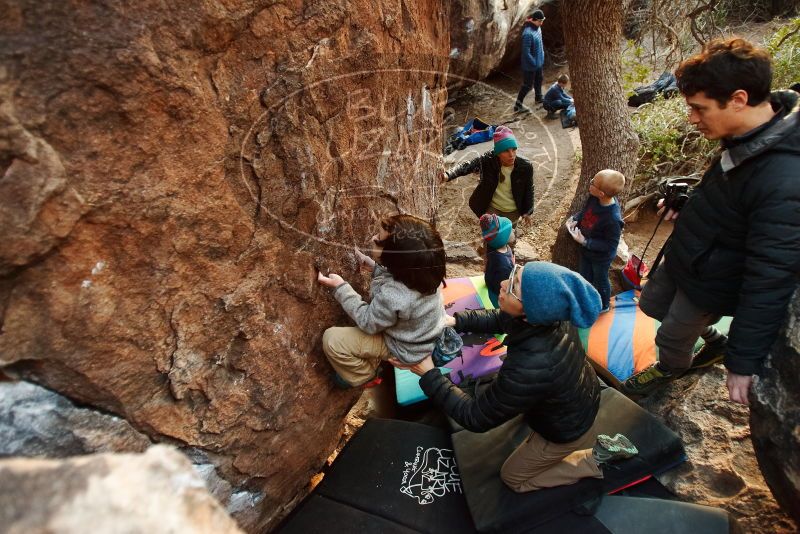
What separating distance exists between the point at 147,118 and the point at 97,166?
21 cm

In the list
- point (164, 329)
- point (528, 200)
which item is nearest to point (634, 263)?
point (528, 200)

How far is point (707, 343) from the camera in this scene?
2740 millimetres

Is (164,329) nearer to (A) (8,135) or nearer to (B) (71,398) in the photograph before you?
(B) (71,398)

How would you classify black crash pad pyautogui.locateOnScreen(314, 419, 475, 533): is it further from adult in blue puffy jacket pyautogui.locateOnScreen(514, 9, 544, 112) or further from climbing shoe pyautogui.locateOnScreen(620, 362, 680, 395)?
adult in blue puffy jacket pyautogui.locateOnScreen(514, 9, 544, 112)

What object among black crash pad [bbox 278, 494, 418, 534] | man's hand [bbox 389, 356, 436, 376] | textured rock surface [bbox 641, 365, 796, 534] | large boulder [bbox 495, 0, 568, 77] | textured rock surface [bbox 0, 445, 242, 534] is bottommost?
textured rock surface [bbox 641, 365, 796, 534]

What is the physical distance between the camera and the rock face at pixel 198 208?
1269 mm

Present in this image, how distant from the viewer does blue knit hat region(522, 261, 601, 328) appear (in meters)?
1.73

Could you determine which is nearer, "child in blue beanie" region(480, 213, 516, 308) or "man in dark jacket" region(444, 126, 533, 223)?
"child in blue beanie" region(480, 213, 516, 308)

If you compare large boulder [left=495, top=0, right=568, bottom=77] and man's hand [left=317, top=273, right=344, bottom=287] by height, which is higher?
large boulder [left=495, top=0, right=568, bottom=77]

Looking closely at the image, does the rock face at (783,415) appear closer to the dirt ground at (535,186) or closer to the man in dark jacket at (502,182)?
the man in dark jacket at (502,182)

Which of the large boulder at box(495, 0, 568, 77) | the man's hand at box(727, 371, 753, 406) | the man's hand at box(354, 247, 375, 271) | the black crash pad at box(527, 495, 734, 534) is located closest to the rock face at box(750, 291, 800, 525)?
the man's hand at box(727, 371, 753, 406)

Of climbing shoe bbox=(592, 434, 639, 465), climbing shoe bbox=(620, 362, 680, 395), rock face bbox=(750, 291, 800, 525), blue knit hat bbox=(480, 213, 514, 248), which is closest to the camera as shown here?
rock face bbox=(750, 291, 800, 525)

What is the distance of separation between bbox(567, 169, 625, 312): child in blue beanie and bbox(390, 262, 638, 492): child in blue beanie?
61.2 inches

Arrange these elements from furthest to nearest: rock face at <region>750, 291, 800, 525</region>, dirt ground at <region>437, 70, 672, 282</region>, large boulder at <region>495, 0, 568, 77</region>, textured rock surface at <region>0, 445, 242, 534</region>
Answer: large boulder at <region>495, 0, 568, 77</region> < dirt ground at <region>437, 70, 672, 282</region> < rock face at <region>750, 291, 800, 525</region> < textured rock surface at <region>0, 445, 242, 534</region>
